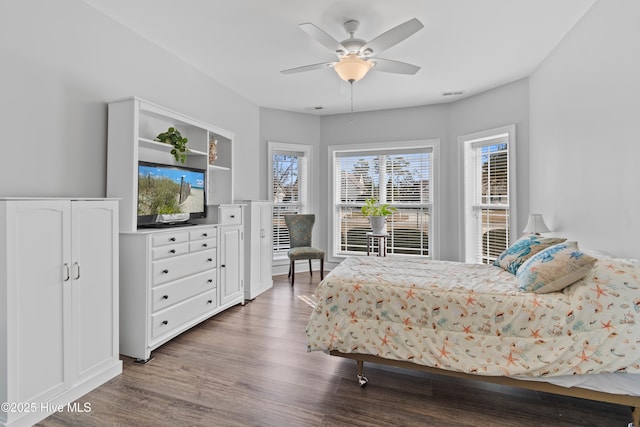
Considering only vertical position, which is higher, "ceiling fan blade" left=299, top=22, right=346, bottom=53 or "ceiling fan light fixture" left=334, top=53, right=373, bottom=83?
"ceiling fan blade" left=299, top=22, right=346, bottom=53

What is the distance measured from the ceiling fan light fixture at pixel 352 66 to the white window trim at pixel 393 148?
265cm

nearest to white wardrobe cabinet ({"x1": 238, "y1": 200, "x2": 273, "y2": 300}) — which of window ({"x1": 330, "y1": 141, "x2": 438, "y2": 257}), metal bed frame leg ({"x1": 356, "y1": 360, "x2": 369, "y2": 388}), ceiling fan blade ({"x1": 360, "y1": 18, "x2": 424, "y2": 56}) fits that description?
window ({"x1": 330, "y1": 141, "x2": 438, "y2": 257})

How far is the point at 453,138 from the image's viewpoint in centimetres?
506

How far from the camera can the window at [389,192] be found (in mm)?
5383

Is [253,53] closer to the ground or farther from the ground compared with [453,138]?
farther from the ground

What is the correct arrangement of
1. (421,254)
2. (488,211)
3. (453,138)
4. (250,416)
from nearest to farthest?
1. (250,416)
2. (488,211)
3. (453,138)
4. (421,254)

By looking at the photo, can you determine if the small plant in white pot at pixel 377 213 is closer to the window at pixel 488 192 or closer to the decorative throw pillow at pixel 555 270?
the window at pixel 488 192

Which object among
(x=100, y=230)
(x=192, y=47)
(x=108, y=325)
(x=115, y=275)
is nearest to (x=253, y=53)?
(x=192, y=47)

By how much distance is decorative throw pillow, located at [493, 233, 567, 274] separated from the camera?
2.61 m

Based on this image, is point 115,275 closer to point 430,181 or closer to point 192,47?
point 192,47

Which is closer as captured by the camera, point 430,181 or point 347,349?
point 347,349

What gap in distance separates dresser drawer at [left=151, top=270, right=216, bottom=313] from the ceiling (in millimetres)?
2316

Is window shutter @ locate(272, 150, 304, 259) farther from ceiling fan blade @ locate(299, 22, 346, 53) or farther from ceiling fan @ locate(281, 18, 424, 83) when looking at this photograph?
ceiling fan blade @ locate(299, 22, 346, 53)

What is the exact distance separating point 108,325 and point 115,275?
1.17 ft
